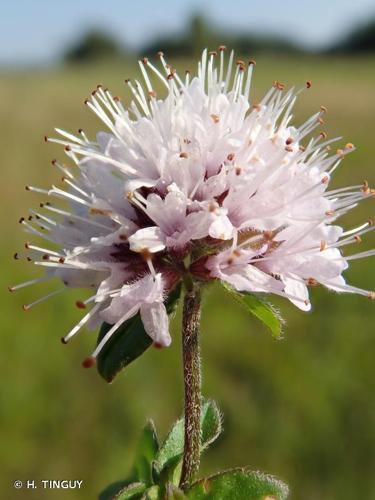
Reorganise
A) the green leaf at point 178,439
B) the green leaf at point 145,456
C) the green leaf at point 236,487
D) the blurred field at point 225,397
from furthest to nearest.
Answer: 1. the blurred field at point 225,397
2. the green leaf at point 145,456
3. the green leaf at point 178,439
4. the green leaf at point 236,487

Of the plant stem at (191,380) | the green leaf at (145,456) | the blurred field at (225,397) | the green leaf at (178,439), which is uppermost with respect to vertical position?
the plant stem at (191,380)

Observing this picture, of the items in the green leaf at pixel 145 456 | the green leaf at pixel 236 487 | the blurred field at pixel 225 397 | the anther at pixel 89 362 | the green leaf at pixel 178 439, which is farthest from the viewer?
the blurred field at pixel 225 397

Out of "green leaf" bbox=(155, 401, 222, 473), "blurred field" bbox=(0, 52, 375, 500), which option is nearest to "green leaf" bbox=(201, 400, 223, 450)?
"green leaf" bbox=(155, 401, 222, 473)

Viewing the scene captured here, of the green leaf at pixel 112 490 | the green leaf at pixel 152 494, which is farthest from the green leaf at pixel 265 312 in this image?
the green leaf at pixel 112 490

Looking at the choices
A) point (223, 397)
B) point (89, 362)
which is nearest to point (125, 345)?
point (89, 362)

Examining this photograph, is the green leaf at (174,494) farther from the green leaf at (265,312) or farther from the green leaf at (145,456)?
the green leaf at (265,312)

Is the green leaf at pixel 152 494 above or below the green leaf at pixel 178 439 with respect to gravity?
below

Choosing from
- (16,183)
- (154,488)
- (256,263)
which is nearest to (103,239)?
(256,263)
